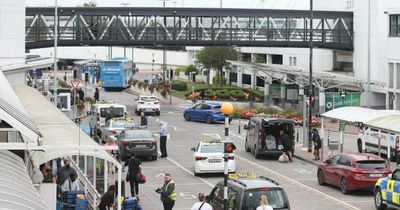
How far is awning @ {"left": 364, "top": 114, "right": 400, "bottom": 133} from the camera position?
3212cm

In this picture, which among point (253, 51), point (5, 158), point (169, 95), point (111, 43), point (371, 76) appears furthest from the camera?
point (253, 51)

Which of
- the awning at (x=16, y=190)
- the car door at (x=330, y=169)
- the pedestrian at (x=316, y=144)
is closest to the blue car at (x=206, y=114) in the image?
the pedestrian at (x=316, y=144)

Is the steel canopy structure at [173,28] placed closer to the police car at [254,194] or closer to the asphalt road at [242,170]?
the asphalt road at [242,170]

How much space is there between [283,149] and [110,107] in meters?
15.6

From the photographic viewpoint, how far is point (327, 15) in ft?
239

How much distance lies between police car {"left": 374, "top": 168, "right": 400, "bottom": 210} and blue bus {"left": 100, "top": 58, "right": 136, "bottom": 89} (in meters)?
66.4

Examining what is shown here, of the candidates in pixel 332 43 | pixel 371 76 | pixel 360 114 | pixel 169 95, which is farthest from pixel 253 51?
pixel 360 114

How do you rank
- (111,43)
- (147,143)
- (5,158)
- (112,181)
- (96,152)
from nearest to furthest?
(5,158), (96,152), (112,181), (147,143), (111,43)

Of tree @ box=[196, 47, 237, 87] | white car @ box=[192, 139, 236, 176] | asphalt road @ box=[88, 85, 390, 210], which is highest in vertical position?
tree @ box=[196, 47, 237, 87]

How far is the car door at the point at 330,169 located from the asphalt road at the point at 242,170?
1.14ft

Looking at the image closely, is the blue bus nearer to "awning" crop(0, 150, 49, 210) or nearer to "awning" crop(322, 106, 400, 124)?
"awning" crop(322, 106, 400, 124)

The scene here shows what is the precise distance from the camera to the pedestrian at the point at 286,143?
3588 cm

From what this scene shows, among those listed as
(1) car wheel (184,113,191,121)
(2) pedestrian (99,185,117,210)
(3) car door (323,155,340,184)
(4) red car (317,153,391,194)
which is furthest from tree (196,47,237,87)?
(2) pedestrian (99,185,117,210)

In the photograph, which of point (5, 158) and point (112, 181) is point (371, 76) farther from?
point (5, 158)
